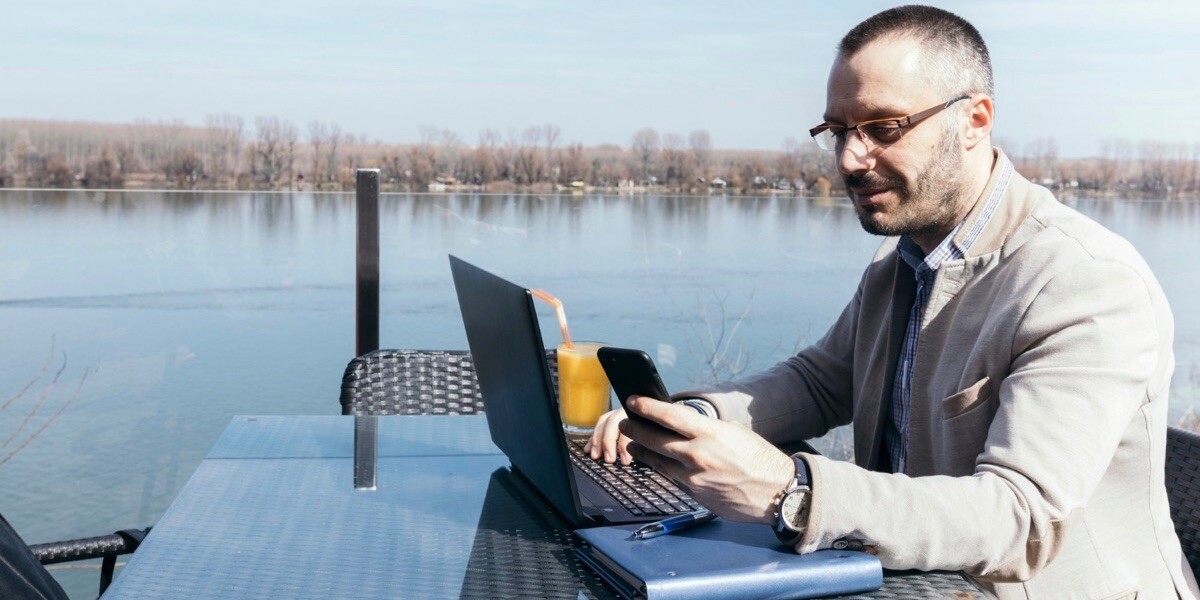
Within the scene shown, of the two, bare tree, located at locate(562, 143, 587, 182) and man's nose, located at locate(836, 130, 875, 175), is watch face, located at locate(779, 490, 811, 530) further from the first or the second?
bare tree, located at locate(562, 143, 587, 182)

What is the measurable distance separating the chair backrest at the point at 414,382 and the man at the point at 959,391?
0.71 metres

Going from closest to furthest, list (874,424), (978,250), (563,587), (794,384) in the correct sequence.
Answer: (563,587) → (978,250) → (874,424) → (794,384)

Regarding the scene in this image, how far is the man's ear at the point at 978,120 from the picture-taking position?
1.62 metres

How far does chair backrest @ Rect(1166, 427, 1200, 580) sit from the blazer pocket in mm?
442

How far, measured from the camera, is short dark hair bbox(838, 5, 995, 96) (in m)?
1.59

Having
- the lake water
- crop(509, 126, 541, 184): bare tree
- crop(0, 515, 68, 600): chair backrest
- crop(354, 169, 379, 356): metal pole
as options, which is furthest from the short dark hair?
crop(509, 126, 541, 184): bare tree

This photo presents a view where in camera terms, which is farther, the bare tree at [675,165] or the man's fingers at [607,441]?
the bare tree at [675,165]

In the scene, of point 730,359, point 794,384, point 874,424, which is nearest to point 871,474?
point 874,424

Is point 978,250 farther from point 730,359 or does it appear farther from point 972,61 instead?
point 730,359

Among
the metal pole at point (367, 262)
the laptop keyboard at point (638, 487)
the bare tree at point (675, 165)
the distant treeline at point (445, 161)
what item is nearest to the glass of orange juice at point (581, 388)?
the laptop keyboard at point (638, 487)

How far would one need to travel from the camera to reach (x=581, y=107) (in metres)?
4.58

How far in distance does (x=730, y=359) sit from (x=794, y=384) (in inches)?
97.8

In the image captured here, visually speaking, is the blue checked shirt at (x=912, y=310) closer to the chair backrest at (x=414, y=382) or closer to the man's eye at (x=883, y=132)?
the man's eye at (x=883, y=132)

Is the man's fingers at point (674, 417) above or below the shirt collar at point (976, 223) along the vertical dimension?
below
